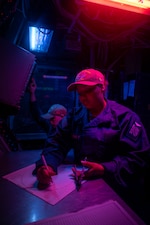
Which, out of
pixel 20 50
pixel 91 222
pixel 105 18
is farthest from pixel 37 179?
pixel 105 18

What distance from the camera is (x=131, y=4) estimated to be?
1.54 metres

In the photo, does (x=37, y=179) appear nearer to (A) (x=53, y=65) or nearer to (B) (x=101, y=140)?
(B) (x=101, y=140)

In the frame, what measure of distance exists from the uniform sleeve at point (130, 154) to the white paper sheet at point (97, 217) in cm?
37

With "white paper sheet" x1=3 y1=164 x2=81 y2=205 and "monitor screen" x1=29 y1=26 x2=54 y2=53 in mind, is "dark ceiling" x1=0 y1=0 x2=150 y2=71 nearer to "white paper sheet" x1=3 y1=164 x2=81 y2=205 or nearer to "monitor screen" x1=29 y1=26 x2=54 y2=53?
"monitor screen" x1=29 y1=26 x2=54 y2=53

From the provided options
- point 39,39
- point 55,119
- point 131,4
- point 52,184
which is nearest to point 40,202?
point 52,184

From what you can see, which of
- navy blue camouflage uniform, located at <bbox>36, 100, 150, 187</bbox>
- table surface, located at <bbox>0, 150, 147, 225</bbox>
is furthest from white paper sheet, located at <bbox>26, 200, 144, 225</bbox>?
navy blue camouflage uniform, located at <bbox>36, 100, 150, 187</bbox>

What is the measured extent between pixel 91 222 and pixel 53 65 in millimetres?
2693

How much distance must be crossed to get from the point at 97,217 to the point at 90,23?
262cm

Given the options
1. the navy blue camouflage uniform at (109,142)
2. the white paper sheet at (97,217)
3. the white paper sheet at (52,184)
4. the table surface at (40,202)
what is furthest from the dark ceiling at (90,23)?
the white paper sheet at (97,217)

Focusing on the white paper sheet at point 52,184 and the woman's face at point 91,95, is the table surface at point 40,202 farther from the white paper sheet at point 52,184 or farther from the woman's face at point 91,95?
the woman's face at point 91,95

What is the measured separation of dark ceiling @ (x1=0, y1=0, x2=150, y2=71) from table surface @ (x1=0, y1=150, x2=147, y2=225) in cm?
163

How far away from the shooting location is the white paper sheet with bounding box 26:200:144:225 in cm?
97

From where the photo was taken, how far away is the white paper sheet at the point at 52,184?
121 cm

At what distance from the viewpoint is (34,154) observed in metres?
2.01
